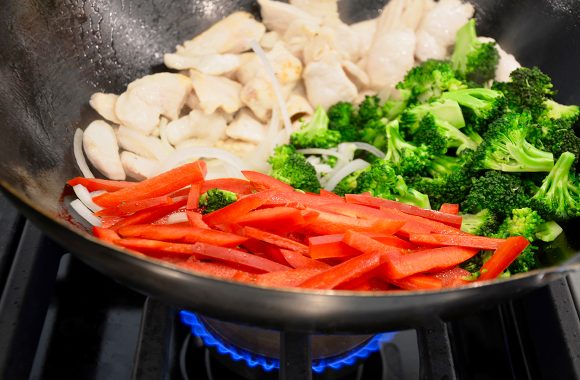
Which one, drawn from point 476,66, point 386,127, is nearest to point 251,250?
point 386,127

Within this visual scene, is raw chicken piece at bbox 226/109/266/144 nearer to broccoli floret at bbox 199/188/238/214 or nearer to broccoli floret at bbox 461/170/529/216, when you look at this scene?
broccoli floret at bbox 199/188/238/214

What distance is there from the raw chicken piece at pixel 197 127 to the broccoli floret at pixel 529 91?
43.6 inches

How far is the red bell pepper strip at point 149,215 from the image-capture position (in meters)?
1.58

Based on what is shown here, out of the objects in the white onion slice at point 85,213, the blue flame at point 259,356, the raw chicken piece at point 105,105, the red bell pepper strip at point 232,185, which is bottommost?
the blue flame at point 259,356

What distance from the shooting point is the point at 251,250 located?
149 centimetres

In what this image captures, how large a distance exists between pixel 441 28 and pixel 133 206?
1518mm

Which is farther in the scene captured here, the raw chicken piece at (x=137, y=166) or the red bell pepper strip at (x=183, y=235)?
the raw chicken piece at (x=137, y=166)

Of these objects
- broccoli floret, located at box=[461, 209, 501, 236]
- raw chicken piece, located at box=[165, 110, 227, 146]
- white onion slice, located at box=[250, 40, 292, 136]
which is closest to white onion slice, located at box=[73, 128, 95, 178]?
raw chicken piece, located at box=[165, 110, 227, 146]

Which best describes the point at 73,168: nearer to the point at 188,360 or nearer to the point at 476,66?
the point at 188,360

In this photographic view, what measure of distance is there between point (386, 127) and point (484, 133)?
35cm

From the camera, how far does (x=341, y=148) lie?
6.97 ft

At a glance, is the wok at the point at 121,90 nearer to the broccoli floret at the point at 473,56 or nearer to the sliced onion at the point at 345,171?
the broccoli floret at the point at 473,56

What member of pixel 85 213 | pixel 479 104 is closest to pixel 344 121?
pixel 479 104

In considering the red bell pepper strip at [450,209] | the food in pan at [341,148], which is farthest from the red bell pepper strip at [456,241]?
the red bell pepper strip at [450,209]
